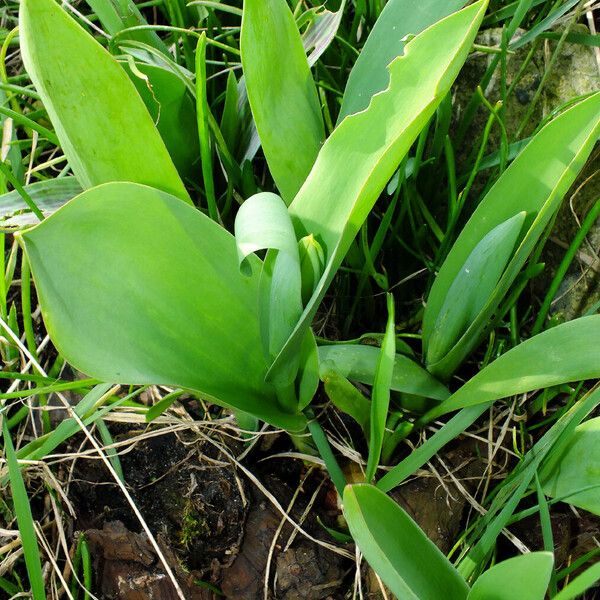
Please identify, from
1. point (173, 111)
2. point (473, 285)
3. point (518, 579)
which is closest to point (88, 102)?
point (173, 111)

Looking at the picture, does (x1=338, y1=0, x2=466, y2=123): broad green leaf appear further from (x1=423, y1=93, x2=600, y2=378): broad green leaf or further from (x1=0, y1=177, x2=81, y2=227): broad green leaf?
(x1=0, y1=177, x2=81, y2=227): broad green leaf

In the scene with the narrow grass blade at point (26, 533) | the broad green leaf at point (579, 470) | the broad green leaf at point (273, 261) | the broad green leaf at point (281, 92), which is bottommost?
the narrow grass blade at point (26, 533)

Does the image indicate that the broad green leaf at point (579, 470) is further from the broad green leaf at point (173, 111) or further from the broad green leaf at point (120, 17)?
the broad green leaf at point (120, 17)

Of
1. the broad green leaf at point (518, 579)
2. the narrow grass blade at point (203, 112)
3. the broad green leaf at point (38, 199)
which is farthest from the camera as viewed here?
the broad green leaf at point (38, 199)

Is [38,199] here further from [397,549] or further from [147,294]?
[397,549]

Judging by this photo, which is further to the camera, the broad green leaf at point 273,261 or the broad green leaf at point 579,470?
the broad green leaf at point 579,470

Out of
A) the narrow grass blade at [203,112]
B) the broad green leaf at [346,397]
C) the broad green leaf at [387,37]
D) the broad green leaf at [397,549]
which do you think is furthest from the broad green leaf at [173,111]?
the broad green leaf at [397,549]

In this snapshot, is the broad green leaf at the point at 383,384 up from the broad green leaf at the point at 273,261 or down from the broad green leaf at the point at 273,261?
down
